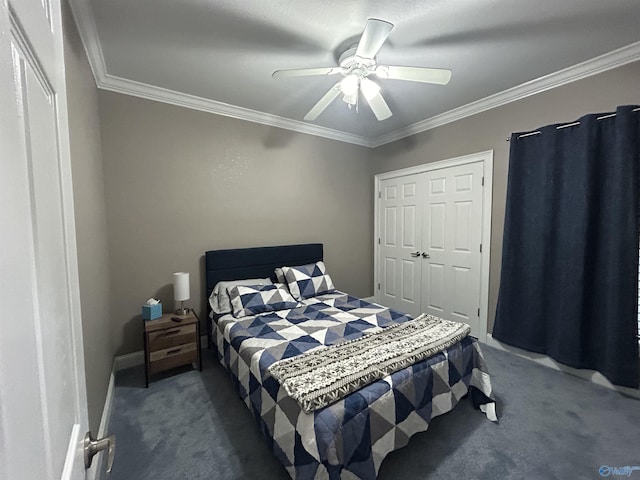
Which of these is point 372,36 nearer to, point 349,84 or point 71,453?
point 349,84

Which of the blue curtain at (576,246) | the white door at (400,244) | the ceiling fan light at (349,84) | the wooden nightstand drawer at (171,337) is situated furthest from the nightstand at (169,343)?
the blue curtain at (576,246)

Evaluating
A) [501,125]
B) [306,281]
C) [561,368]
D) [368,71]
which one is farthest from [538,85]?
[306,281]

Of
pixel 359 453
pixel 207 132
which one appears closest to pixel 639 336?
pixel 359 453

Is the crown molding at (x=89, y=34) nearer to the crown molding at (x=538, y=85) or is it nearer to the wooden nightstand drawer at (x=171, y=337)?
the wooden nightstand drawer at (x=171, y=337)

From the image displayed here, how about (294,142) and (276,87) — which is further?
(294,142)

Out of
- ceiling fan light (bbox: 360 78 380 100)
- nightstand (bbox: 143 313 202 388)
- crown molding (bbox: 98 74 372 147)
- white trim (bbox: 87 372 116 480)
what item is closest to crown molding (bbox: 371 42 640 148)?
crown molding (bbox: 98 74 372 147)

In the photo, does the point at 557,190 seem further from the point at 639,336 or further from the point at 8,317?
the point at 8,317

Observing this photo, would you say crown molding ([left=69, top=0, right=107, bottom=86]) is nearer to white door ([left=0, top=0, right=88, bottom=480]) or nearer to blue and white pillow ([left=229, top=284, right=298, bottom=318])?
white door ([left=0, top=0, right=88, bottom=480])

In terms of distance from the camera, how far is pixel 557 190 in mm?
2396

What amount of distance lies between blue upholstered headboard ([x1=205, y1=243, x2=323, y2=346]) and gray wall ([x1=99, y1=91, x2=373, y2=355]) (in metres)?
0.12

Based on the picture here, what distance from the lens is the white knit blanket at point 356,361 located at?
1.34 m

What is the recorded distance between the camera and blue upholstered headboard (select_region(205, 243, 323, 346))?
9.27 ft

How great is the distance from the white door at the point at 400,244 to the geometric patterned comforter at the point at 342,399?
141 cm

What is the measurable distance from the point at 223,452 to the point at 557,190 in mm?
3211
